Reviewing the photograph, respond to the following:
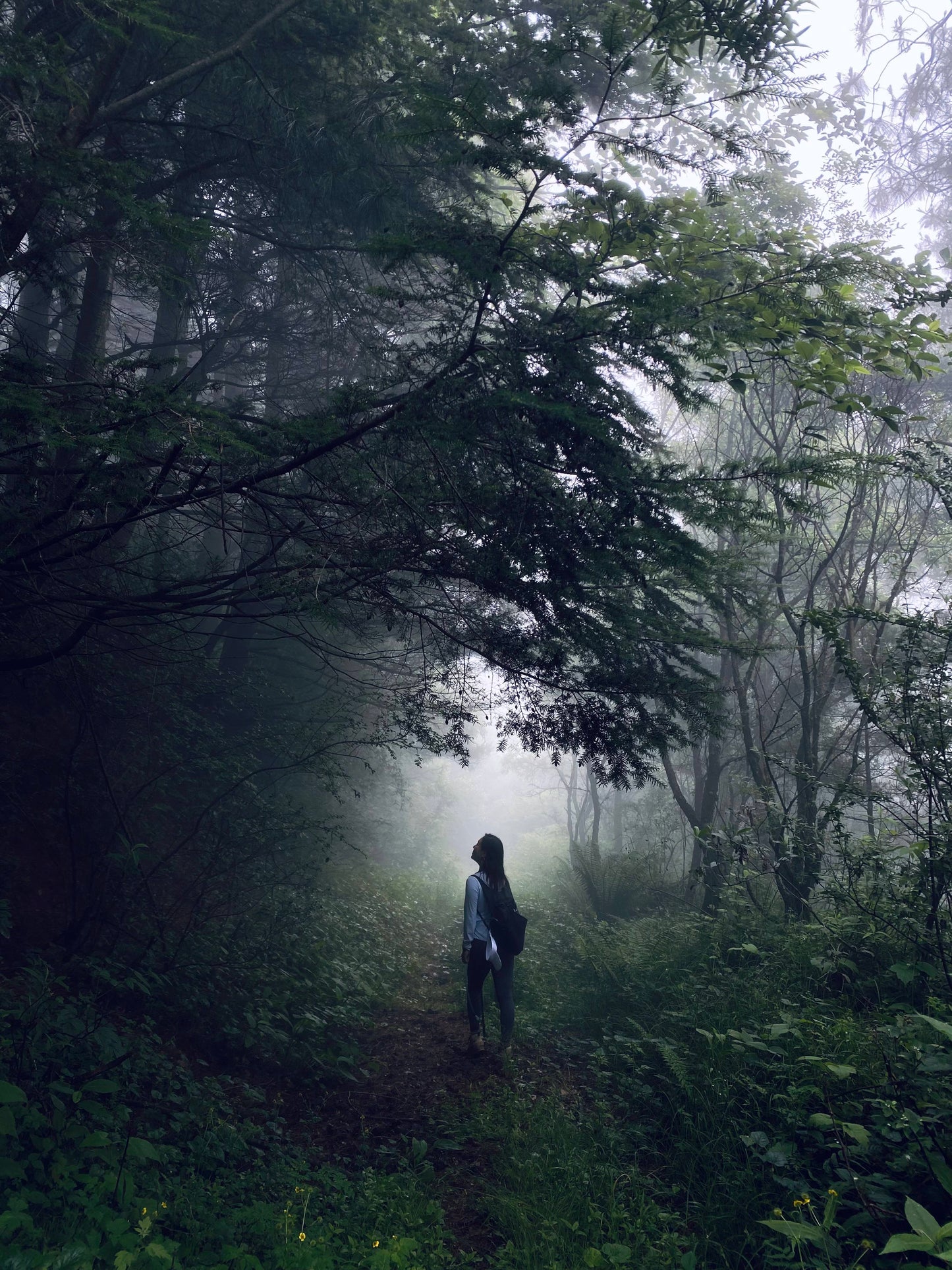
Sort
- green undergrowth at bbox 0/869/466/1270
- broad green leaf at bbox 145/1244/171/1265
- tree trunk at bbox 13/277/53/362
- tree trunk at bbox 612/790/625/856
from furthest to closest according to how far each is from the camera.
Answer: tree trunk at bbox 612/790/625/856, tree trunk at bbox 13/277/53/362, green undergrowth at bbox 0/869/466/1270, broad green leaf at bbox 145/1244/171/1265

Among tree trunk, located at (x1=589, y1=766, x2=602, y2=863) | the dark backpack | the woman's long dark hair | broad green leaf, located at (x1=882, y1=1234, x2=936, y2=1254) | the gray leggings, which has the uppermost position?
tree trunk, located at (x1=589, y1=766, x2=602, y2=863)

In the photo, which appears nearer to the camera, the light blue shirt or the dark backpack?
the light blue shirt

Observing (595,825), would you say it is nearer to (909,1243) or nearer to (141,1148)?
(141,1148)

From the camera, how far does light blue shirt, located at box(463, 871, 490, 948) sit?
670 centimetres

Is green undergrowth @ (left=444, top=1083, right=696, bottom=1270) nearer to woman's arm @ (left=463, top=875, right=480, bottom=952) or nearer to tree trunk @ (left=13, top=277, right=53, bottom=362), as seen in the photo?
woman's arm @ (left=463, top=875, right=480, bottom=952)

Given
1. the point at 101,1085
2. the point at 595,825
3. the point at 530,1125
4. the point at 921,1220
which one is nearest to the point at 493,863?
the point at 530,1125

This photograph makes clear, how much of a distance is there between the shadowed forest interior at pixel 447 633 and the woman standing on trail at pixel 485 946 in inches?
4.7

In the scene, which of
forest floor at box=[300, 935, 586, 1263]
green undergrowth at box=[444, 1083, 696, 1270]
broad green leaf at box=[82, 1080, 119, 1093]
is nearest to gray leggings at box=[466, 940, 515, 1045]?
forest floor at box=[300, 935, 586, 1263]

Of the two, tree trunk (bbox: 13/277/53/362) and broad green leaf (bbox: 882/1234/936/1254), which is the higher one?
tree trunk (bbox: 13/277/53/362)

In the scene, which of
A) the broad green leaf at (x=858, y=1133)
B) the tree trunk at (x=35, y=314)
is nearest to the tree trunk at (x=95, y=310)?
the tree trunk at (x=35, y=314)

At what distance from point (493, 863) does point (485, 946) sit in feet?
2.37

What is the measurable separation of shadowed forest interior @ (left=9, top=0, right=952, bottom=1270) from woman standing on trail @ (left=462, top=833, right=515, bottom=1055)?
12 centimetres

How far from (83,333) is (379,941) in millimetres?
8042

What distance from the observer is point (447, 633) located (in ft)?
15.2
